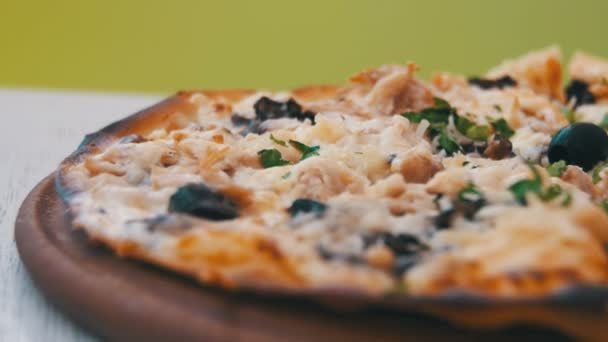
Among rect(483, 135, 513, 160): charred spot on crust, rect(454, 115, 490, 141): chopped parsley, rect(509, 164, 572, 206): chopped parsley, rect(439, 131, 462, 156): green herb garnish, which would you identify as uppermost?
rect(454, 115, 490, 141): chopped parsley

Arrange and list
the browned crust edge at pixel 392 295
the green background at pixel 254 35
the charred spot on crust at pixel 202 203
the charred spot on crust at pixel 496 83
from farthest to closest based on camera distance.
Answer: the green background at pixel 254 35 → the charred spot on crust at pixel 496 83 → the charred spot on crust at pixel 202 203 → the browned crust edge at pixel 392 295

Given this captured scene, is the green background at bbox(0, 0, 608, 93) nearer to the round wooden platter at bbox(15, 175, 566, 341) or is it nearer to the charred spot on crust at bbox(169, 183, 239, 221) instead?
the charred spot on crust at bbox(169, 183, 239, 221)

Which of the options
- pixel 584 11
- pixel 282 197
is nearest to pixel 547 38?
pixel 584 11

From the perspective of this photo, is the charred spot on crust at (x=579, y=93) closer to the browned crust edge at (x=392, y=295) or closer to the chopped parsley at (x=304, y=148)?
the chopped parsley at (x=304, y=148)

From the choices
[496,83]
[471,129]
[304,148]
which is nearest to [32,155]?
[304,148]

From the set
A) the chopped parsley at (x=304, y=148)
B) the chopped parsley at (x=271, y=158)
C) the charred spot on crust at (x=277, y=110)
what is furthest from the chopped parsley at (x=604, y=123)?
the chopped parsley at (x=271, y=158)

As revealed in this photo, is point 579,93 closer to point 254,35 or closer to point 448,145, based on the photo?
point 448,145

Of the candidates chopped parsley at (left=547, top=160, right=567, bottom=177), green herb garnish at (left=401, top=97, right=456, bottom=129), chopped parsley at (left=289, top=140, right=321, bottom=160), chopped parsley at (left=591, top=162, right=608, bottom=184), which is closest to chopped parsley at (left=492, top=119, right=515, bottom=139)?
green herb garnish at (left=401, top=97, right=456, bottom=129)
